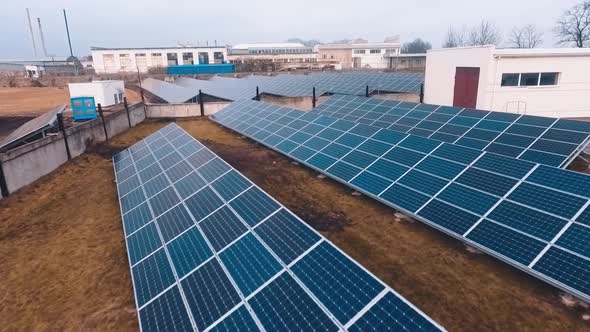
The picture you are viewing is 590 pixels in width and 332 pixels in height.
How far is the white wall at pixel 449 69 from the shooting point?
2692 cm

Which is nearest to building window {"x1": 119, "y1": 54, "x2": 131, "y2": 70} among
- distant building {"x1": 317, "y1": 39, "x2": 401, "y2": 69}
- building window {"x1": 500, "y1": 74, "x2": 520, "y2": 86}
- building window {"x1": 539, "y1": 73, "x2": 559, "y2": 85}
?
distant building {"x1": 317, "y1": 39, "x2": 401, "y2": 69}

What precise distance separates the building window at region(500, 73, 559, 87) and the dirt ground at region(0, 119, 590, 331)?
69.0 feet

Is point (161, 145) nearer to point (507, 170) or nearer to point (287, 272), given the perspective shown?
point (287, 272)

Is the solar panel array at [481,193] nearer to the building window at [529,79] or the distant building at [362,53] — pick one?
the building window at [529,79]

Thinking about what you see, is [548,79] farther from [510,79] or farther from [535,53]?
[510,79]

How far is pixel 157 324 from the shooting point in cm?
Answer: 618

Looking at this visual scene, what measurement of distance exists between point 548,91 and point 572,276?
26.0 meters

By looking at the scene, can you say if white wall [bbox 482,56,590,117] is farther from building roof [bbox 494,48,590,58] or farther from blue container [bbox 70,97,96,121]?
blue container [bbox 70,97,96,121]

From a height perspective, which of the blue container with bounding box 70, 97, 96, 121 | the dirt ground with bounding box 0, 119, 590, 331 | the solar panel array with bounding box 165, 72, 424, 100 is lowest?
the dirt ground with bounding box 0, 119, 590, 331

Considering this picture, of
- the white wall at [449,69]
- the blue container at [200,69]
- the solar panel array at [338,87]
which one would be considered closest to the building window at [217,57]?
the blue container at [200,69]

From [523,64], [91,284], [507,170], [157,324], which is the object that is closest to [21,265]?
[91,284]

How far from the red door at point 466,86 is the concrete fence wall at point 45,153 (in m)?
28.7

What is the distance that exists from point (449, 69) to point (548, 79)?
→ 24.4ft

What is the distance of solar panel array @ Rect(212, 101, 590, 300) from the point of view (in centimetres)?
799
